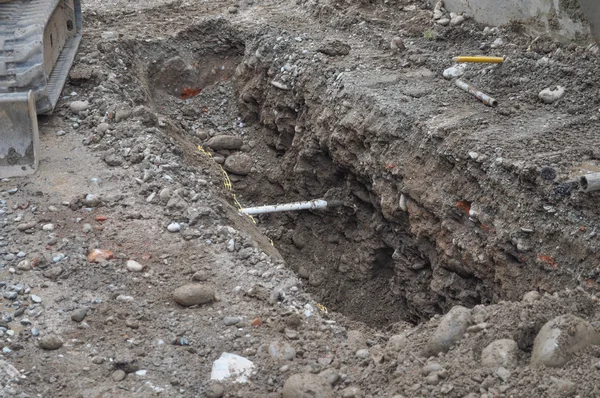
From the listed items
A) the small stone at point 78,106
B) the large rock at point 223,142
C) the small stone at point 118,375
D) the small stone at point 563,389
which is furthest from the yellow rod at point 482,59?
the small stone at point 118,375

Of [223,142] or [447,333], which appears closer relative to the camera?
[447,333]

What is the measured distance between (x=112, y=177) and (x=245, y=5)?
3699 millimetres

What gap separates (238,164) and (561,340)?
14.9 ft

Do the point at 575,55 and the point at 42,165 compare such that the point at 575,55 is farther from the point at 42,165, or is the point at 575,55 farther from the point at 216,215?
the point at 42,165

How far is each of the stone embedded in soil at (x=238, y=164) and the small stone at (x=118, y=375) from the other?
12.0 feet

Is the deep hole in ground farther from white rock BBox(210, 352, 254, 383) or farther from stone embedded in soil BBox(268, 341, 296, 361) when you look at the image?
white rock BBox(210, 352, 254, 383)

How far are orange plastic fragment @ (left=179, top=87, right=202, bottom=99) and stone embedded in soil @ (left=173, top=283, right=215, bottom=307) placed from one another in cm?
403

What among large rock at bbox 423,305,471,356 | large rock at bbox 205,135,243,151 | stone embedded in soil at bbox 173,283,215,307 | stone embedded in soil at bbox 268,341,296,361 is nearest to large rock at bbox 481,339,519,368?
large rock at bbox 423,305,471,356

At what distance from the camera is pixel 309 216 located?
7.04 meters

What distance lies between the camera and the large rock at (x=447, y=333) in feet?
12.2

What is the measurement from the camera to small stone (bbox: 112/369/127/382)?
154 inches

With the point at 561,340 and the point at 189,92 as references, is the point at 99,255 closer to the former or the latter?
the point at 561,340

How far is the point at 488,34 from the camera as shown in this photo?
691 cm

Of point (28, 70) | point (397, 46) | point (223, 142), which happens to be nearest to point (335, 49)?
point (397, 46)
